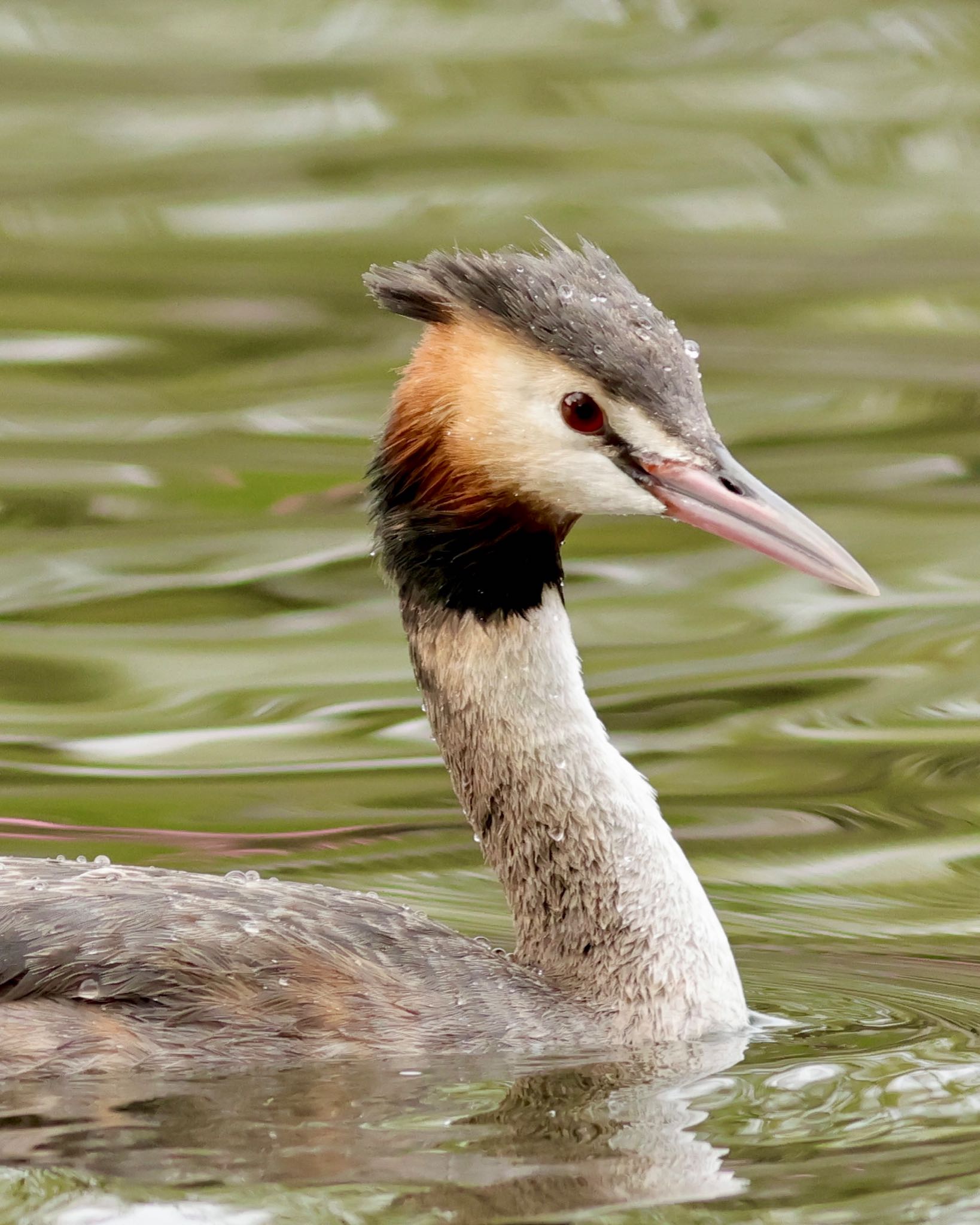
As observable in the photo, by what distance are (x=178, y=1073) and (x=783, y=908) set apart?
2.24m

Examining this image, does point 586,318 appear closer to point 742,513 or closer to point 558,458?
point 558,458

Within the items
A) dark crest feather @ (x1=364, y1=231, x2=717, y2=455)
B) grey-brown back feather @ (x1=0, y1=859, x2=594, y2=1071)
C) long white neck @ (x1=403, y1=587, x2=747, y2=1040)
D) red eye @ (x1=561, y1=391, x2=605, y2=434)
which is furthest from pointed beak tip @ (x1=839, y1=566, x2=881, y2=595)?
grey-brown back feather @ (x1=0, y1=859, x2=594, y2=1071)

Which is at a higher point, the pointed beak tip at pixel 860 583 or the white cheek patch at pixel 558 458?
the white cheek patch at pixel 558 458

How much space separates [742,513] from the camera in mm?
5938

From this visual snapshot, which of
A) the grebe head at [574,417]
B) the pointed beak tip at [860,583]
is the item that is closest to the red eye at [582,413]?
the grebe head at [574,417]

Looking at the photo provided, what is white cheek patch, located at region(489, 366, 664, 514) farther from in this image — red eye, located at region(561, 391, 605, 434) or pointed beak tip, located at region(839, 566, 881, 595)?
pointed beak tip, located at region(839, 566, 881, 595)

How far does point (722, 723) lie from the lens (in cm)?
859

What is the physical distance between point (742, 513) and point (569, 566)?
13.7ft

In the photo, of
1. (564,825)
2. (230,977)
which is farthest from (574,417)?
(230,977)

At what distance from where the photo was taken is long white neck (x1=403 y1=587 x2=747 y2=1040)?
6219mm

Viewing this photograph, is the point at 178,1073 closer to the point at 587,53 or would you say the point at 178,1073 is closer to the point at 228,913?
the point at 228,913

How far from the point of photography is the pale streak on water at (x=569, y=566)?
537 cm

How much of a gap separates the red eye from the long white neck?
0.47m

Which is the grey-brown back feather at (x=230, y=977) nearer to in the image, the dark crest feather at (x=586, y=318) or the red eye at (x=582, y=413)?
the red eye at (x=582, y=413)
